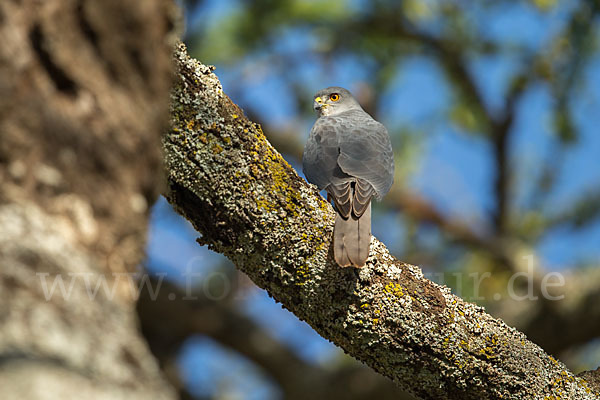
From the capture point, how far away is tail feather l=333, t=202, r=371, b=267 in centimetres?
226

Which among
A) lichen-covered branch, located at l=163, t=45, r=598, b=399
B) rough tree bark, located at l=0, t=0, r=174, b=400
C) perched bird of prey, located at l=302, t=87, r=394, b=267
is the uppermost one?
perched bird of prey, located at l=302, t=87, r=394, b=267

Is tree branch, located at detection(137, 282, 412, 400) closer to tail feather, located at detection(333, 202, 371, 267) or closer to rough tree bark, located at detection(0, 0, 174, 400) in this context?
tail feather, located at detection(333, 202, 371, 267)

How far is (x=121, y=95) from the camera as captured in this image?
4.24 ft

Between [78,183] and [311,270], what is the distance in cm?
125

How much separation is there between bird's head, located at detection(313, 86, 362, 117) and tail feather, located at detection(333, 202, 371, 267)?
9.79 ft

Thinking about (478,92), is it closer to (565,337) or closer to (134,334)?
(565,337)

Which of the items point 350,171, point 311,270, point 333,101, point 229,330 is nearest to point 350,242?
point 311,270

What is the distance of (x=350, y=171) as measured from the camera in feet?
11.2

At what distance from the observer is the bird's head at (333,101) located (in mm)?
5391

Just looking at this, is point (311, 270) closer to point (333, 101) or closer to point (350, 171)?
point (350, 171)

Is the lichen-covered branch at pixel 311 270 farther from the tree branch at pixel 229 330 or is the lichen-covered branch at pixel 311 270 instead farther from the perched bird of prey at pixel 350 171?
the tree branch at pixel 229 330

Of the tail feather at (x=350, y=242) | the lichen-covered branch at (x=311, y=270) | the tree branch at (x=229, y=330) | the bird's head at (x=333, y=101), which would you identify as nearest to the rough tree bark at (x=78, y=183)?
the lichen-covered branch at (x=311, y=270)

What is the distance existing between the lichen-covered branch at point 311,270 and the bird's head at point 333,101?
2.99 m

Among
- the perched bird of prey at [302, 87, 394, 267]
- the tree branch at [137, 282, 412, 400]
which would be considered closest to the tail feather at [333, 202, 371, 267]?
the perched bird of prey at [302, 87, 394, 267]
